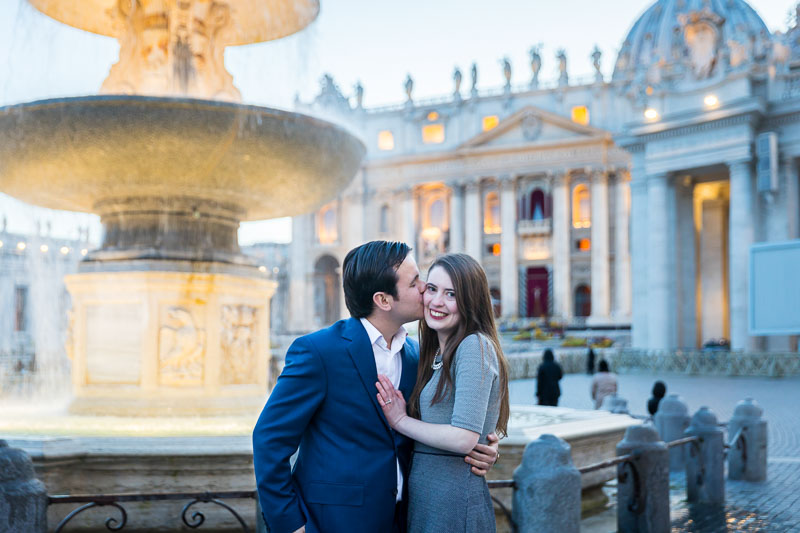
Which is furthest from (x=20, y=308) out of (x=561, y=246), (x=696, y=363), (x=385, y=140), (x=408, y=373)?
(x=408, y=373)

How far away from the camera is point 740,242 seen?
1153 inches

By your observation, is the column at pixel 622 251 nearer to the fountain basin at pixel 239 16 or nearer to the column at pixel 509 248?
the column at pixel 509 248

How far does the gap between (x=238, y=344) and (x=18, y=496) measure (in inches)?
145

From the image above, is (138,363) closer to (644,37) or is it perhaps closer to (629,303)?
(629,303)

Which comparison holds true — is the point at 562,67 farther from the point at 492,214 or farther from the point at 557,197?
the point at 492,214

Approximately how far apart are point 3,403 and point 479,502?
7.40m

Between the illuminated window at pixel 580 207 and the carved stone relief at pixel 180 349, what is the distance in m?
53.9

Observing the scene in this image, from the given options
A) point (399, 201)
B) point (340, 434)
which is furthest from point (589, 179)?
point (340, 434)

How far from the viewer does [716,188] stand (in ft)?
114

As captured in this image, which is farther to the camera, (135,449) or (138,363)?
(138,363)

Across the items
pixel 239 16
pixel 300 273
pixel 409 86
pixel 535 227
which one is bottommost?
pixel 300 273

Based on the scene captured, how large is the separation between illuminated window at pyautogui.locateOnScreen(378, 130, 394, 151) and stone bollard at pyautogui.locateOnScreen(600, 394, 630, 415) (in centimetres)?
5335

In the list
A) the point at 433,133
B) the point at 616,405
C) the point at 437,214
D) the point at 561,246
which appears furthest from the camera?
the point at 437,214

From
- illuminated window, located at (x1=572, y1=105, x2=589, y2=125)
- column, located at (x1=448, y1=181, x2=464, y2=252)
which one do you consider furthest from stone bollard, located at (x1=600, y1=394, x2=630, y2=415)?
illuminated window, located at (x1=572, y1=105, x2=589, y2=125)
